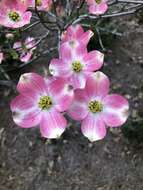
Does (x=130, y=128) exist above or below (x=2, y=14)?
below

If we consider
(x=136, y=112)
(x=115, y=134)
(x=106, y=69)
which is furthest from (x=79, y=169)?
(x=106, y=69)

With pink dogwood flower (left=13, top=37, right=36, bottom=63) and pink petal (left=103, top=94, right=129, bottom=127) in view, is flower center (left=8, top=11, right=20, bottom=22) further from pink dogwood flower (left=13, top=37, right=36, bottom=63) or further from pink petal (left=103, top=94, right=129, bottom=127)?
pink petal (left=103, top=94, right=129, bottom=127)

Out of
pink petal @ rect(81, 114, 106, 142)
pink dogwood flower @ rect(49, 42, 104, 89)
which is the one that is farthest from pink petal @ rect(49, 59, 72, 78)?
pink petal @ rect(81, 114, 106, 142)

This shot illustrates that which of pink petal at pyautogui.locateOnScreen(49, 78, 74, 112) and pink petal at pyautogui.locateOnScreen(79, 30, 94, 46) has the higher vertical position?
pink petal at pyautogui.locateOnScreen(79, 30, 94, 46)

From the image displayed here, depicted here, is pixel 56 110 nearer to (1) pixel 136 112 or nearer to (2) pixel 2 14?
(2) pixel 2 14

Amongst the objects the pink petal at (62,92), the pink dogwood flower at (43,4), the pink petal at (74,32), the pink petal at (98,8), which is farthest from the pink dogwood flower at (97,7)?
the pink petal at (62,92)

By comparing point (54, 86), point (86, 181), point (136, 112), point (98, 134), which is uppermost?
point (54, 86)

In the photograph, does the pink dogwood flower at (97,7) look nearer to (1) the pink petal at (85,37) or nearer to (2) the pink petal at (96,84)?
(1) the pink petal at (85,37)
